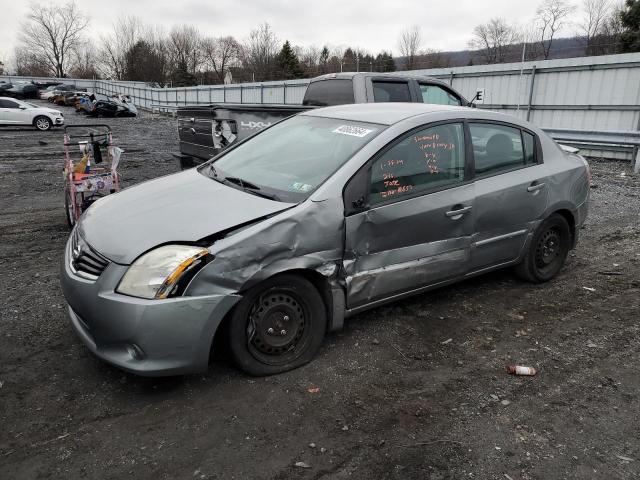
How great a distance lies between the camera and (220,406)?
2918 millimetres

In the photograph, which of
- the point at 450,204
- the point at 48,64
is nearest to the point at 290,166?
the point at 450,204

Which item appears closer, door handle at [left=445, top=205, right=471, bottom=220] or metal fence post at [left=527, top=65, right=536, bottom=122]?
door handle at [left=445, top=205, right=471, bottom=220]

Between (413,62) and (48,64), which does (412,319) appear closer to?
(413,62)

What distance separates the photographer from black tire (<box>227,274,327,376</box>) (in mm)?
3027

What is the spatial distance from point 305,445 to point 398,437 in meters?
0.51

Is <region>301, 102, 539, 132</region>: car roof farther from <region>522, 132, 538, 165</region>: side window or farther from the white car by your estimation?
the white car

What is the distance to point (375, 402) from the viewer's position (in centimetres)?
300

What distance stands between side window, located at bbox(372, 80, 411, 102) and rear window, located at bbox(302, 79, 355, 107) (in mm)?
382

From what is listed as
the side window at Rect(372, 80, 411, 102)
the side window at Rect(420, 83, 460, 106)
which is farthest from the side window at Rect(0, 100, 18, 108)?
the side window at Rect(420, 83, 460, 106)

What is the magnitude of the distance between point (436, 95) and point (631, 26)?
30553 millimetres

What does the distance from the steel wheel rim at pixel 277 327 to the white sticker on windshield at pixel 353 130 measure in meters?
1.35

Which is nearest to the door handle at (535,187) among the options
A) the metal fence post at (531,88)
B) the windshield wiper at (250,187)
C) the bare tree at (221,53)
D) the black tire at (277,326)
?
the black tire at (277,326)

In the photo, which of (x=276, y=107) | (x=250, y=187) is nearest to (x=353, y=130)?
(x=250, y=187)

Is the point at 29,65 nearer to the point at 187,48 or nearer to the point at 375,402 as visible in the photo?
the point at 187,48
